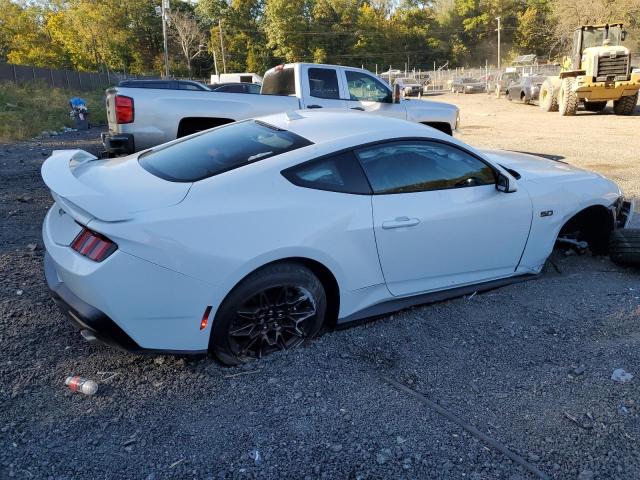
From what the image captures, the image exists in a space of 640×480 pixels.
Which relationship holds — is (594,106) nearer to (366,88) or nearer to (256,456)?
(366,88)

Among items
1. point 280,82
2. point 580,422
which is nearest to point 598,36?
Answer: point 280,82

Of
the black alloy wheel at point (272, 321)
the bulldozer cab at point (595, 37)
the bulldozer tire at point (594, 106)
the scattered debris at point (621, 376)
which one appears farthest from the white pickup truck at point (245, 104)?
the bulldozer tire at point (594, 106)

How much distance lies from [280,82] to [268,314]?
666 centimetres

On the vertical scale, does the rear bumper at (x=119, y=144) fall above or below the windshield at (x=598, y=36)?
below

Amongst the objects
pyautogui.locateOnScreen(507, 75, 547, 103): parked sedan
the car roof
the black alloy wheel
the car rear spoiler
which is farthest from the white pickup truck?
pyautogui.locateOnScreen(507, 75, 547, 103): parked sedan

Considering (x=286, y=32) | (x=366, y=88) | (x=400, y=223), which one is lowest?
(x=400, y=223)

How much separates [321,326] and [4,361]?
1871 mm

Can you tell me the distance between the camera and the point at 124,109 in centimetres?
671

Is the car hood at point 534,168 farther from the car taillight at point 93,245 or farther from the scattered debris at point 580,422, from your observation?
the car taillight at point 93,245

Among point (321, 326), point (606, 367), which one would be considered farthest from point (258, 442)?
point (606, 367)

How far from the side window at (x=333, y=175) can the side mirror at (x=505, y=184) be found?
1.11 meters

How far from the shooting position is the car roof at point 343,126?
345 centimetres

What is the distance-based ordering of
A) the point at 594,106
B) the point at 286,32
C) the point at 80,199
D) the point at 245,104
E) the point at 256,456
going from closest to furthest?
the point at 256,456 → the point at 80,199 → the point at 245,104 → the point at 594,106 → the point at 286,32

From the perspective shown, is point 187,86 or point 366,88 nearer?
point 366,88
